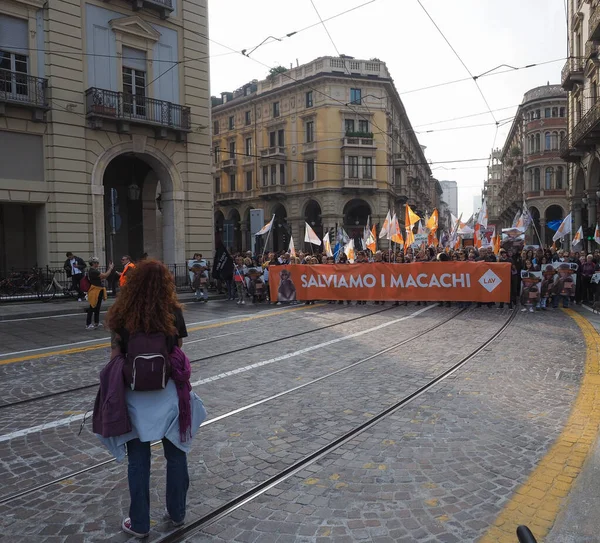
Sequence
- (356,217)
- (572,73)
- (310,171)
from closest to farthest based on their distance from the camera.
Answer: (572,73) < (310,171) < (356,217)

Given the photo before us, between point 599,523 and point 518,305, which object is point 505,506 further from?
point 518,305

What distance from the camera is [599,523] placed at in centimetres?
331

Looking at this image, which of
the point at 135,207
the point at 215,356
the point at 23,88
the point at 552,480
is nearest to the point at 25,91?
the point at 23,88

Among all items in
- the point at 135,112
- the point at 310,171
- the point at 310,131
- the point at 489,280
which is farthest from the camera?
the point at 310,171

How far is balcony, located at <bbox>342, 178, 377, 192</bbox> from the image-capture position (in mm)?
48594

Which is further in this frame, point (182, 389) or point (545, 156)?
point (545, 156)

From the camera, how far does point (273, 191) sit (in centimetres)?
5234

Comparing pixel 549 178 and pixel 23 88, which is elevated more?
pixel 549 178

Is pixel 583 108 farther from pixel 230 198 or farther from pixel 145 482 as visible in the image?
pixel 230 198

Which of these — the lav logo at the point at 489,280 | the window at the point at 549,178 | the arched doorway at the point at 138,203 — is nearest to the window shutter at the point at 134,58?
the arched doorway at the point at 138,203

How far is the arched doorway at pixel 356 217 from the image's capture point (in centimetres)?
5044

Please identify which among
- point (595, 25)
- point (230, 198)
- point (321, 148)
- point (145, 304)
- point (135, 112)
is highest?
point (321, 148)

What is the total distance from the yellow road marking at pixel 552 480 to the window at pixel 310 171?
4533cm

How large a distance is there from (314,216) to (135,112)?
31568 mm
